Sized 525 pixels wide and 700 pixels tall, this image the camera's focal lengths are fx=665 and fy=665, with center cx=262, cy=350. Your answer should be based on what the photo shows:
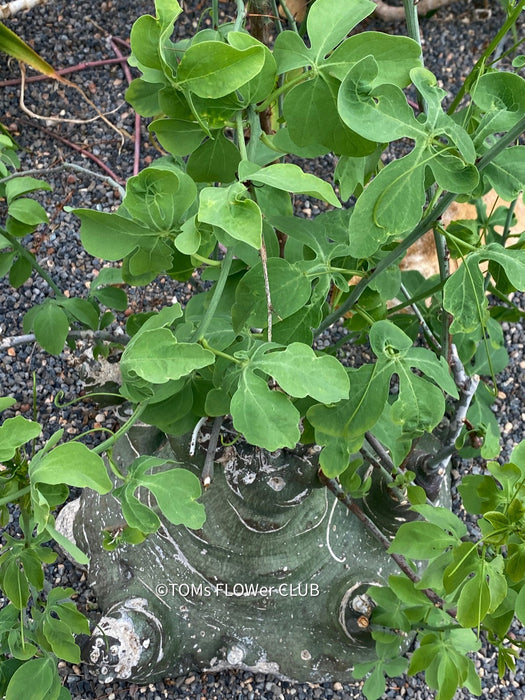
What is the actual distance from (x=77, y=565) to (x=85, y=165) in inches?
43.8

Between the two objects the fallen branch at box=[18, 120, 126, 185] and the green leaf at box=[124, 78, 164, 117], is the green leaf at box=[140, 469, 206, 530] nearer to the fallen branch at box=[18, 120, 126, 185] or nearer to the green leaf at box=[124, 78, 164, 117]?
the green leaf at box=[124, 78, 164, 117]

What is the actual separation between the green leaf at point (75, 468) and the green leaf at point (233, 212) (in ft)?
0.77

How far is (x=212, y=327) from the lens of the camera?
2.89 ft

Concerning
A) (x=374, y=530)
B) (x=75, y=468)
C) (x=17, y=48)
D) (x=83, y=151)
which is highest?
(x=75, y=468)

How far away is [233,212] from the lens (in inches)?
22.3

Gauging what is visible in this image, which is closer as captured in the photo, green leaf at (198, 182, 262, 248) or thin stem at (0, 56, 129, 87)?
green leaf at (198, 182, 262, 248)

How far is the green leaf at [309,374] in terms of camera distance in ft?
2.07

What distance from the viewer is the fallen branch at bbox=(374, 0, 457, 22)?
2150 millimetres

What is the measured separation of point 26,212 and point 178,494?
0.55m

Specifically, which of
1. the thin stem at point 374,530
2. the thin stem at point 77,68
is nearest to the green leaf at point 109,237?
the thin stem at point 374,530

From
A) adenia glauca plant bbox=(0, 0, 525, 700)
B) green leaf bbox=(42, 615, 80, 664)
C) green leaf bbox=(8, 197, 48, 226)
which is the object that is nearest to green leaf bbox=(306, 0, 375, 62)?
adenia glauca plant bbox=(0, 0, 525, 700)

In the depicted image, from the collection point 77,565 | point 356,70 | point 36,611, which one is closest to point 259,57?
point 356,70

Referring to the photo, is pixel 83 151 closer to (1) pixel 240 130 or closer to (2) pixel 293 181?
(1) pixel 240 130

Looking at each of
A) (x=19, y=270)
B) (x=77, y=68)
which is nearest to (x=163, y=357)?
(x=19, y=270)
